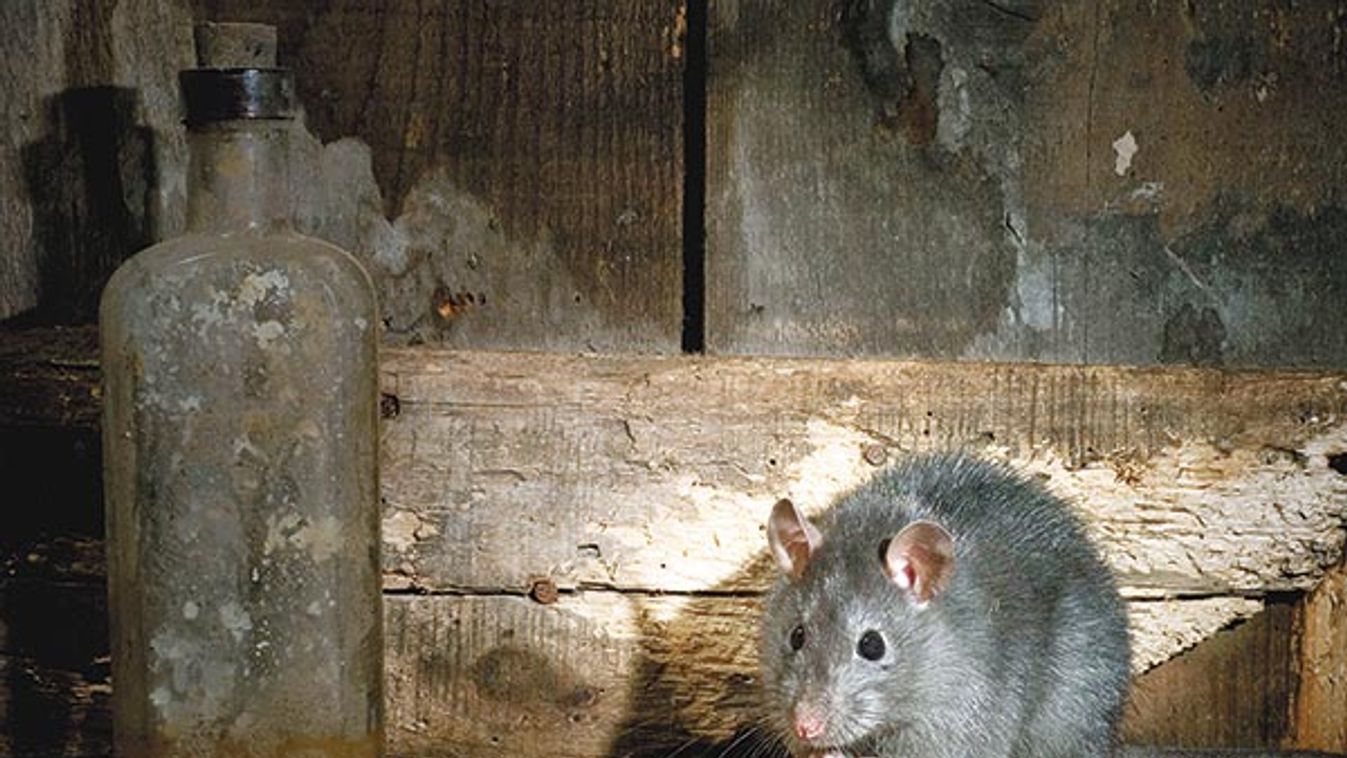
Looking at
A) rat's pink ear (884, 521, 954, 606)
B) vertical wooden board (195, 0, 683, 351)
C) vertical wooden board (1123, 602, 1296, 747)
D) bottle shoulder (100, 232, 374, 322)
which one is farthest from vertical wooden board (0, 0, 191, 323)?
vertical wooden board (1123, 602, 1296, 747)

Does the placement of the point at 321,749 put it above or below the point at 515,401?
below

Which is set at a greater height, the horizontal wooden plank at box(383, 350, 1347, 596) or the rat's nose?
the horizontal wooden plank at box(383, 350, 1347, 596)

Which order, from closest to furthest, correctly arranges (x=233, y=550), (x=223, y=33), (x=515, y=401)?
1. (x=233, y=550)
2. (x=223, y=33)
3. (x=515, y=401)

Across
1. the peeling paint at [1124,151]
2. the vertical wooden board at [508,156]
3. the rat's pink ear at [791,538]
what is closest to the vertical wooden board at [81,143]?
the vertical wooden board at [508,156]

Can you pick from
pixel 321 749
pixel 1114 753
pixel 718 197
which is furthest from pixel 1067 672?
pixel 321 749

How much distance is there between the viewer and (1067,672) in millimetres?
2266

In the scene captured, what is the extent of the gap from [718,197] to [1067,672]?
29.4 inches

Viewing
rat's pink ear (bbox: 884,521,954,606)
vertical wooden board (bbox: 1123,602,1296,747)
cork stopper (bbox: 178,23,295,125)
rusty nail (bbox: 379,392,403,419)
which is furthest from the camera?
vertical wooden board (bbox: 1123,602,1296,747)

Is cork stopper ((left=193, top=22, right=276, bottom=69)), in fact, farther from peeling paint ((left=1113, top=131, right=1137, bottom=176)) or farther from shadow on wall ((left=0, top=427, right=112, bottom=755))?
peeling paint ((left=1113, top=131, right=1137, bottom=176))

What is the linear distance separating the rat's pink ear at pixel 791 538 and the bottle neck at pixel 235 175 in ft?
2.24

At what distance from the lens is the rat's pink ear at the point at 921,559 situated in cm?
216

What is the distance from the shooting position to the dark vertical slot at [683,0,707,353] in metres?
2.42

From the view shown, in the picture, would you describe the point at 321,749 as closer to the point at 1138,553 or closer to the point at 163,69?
the point at 163,69

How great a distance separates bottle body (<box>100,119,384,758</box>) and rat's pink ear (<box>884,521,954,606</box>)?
647 millimetres
